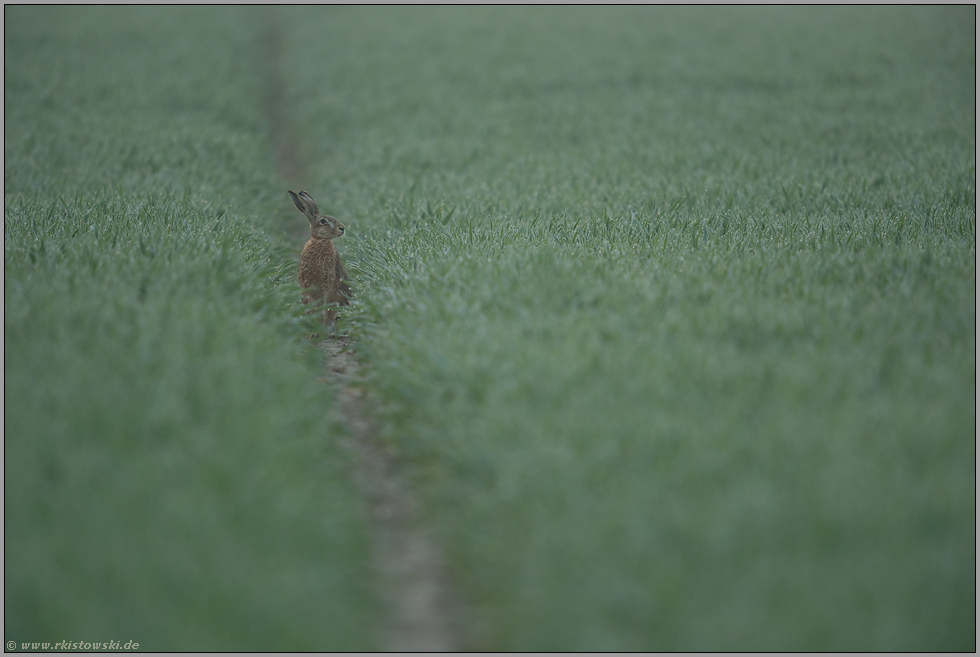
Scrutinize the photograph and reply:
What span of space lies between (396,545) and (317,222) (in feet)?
11.2

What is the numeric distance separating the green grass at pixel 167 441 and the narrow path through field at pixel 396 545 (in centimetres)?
10

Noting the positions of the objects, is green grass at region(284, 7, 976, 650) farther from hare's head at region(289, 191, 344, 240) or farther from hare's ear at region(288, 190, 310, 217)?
hare's ear at region(288, 190, 310, 217)

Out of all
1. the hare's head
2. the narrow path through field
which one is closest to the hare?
the hare's head

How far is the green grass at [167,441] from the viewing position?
9.11 feet

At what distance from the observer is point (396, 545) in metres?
3.54

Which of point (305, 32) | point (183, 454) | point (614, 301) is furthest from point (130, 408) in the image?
point (305, 32)

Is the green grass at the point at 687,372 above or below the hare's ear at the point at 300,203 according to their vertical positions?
below

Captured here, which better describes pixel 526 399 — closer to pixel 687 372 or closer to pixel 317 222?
pixel 687 372

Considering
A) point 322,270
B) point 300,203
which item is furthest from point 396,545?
point 300,203

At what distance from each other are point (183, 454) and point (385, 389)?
4.74ft

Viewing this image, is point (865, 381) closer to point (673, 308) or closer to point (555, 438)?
point (673, 308)

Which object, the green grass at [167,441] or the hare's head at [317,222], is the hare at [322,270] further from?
the green grass at [167,441]

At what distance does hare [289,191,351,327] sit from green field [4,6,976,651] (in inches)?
8.9

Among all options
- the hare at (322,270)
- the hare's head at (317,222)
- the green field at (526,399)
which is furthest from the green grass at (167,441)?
the hare's head at (317,222)
